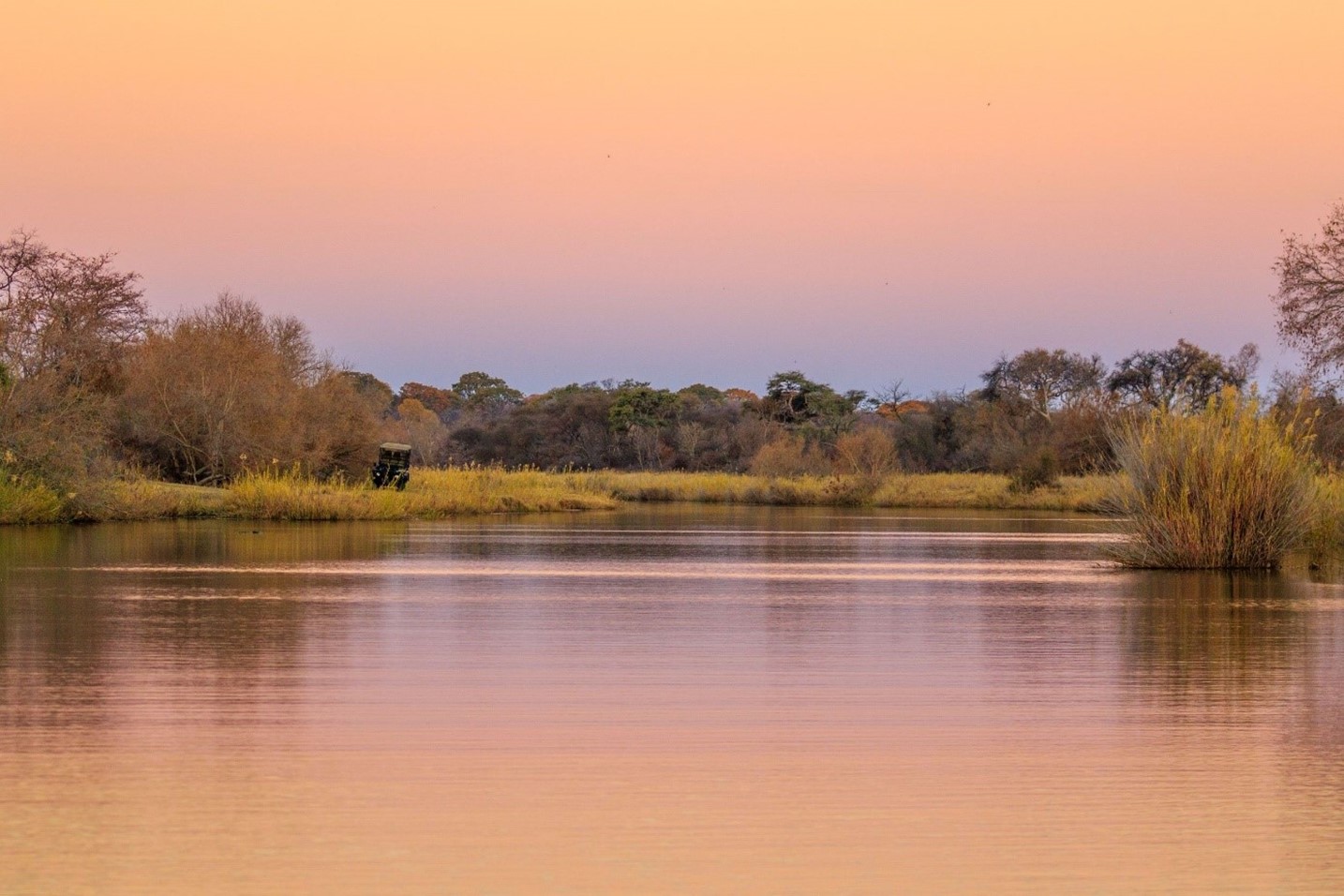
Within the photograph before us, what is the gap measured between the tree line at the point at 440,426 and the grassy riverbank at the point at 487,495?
65cm

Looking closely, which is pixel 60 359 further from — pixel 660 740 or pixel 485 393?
pixel 485 393

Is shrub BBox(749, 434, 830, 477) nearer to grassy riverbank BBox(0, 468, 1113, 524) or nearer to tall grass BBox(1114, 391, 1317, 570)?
grassy riverbank BBox(0, 468, 1113, 524)

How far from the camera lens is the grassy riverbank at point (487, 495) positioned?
70.9 feet

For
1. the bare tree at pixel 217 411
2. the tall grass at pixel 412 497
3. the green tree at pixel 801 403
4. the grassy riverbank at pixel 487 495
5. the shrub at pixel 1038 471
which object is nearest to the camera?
the grassy riverbank at pixel 487 495

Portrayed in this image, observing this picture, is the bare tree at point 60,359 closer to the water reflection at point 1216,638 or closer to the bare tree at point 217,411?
the bare tree at point 217,411

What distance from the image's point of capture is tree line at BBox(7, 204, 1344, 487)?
76.4ft

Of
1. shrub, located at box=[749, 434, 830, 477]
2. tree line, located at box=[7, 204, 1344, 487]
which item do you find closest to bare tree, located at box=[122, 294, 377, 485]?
tree line, located at box=[7, 204, 1344, 487]

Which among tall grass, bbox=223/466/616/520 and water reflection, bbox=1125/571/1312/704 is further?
tall grass, bbox=223/466/616/520

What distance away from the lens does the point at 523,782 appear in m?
4.46

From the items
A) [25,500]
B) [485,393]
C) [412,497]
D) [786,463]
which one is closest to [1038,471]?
[786,463]

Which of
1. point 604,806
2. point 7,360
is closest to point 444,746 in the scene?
point 604,806

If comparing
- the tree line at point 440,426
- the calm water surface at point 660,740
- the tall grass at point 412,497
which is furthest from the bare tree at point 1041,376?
the calm water surface at point 660,740

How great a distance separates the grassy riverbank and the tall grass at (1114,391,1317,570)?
50.2 inches

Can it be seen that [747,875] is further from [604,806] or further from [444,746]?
[444,746]
